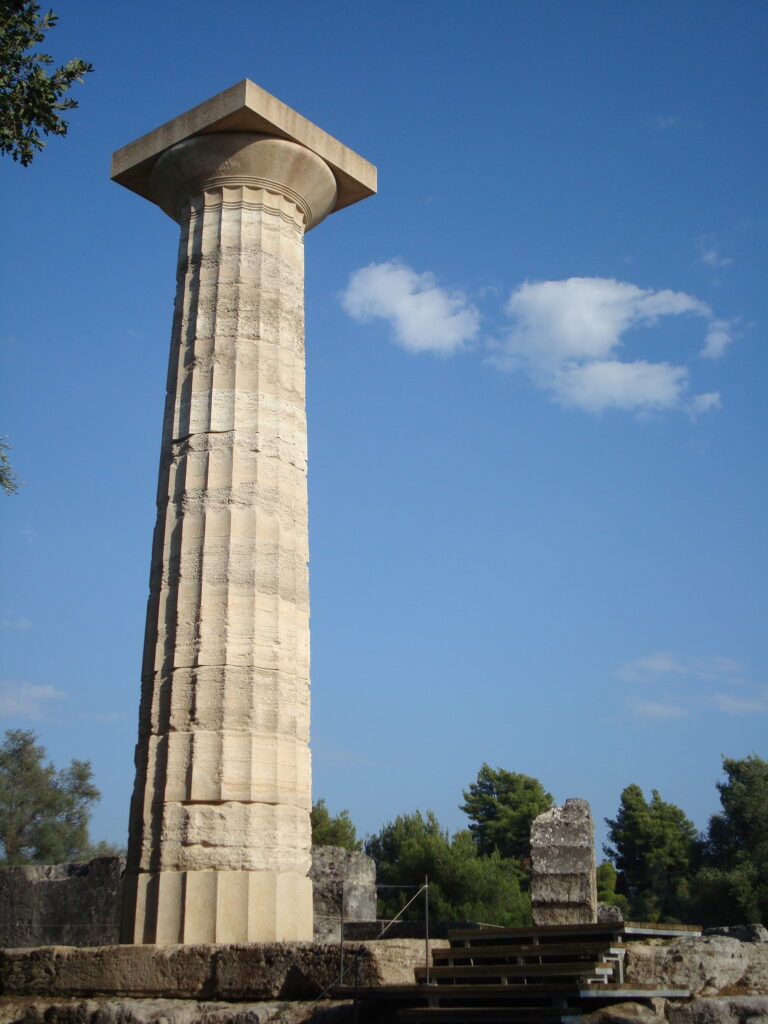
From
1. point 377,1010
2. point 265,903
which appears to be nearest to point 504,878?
point 265,903

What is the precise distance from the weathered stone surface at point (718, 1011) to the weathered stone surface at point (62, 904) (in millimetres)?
7864

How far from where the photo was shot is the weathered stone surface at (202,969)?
26.6 feet

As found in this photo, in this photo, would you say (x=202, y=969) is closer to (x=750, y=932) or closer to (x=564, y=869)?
(x=564, y=869)

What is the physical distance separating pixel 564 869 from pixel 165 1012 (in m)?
3.53

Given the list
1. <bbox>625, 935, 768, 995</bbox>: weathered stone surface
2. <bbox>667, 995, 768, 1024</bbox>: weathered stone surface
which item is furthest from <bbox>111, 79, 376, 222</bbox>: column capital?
<bbox>667, 995, 768, 1024</bbox>: weathered stone surface

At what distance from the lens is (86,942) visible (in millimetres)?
13422

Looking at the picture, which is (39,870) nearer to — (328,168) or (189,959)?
(189,959)

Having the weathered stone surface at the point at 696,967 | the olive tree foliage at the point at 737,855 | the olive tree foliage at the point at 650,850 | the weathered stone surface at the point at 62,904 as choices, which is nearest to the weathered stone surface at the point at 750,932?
the weathered stone surface at the point at 696,967

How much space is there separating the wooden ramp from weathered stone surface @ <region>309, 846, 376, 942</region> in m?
4.19

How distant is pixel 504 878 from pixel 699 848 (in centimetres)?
1044

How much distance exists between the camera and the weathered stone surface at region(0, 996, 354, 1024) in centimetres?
802

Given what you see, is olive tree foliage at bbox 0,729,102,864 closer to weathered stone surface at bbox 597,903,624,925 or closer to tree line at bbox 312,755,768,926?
tree line at bbox 312,755,768,926

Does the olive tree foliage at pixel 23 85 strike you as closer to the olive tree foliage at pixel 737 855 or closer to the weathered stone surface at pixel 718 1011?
the weathered stone surface at pixel 718 1011

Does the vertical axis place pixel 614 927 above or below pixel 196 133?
below
